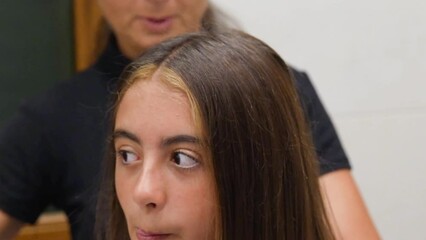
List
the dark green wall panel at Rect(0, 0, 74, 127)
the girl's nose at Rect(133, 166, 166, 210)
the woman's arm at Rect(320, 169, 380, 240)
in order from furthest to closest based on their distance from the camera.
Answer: the dark green wall panel at Rect(0, 0, 74, 127)
the woman's arm at Rect(320, 169, 380, 240)
the girl's nose at Rect(133, 166, 166, 210)

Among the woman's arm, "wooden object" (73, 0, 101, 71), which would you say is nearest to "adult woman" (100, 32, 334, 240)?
the woman's arm

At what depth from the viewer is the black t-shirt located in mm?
971

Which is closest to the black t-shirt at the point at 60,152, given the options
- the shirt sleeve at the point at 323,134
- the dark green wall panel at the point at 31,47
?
the shirt sleeve at the point at 323,134

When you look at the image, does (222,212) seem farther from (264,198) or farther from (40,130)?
(40,130)

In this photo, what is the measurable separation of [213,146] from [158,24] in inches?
13.5

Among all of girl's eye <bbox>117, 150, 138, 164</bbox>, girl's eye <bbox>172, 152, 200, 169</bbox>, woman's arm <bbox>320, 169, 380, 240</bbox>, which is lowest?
woman's arm <bbox>320, 169, 380, 240</bbox>

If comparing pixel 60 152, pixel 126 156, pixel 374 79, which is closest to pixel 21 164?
pixel 60 152

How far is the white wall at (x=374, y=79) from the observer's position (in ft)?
4.18

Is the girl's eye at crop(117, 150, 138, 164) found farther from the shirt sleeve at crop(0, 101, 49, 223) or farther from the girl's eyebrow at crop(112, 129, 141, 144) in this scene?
the shirt sleeve at crop(0, 101, 49, 223)

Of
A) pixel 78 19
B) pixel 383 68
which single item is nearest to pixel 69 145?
pixel 78 19

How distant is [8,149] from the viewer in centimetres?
98

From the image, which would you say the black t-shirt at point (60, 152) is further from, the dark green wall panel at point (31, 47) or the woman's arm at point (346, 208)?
the dark green wall panel at point (31, 47)

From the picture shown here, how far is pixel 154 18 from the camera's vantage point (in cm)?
95

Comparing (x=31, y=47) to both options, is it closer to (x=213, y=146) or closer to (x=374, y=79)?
(x=374, y=79)
